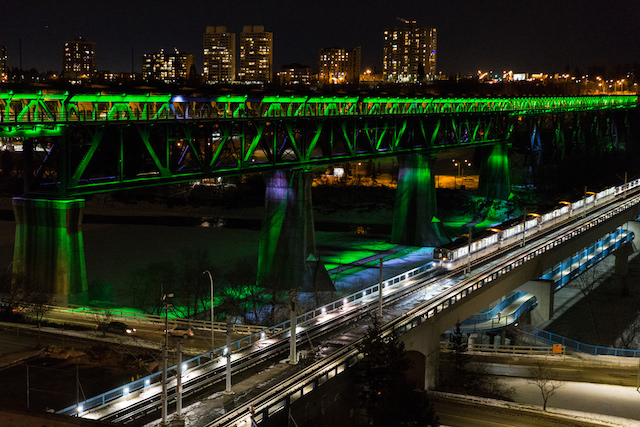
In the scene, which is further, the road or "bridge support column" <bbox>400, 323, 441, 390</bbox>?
"bridge support column" <bbox>400, 323, 441, 390</bbox>

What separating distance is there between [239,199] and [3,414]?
10269cm

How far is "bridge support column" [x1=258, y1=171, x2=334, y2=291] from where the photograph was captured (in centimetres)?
6012

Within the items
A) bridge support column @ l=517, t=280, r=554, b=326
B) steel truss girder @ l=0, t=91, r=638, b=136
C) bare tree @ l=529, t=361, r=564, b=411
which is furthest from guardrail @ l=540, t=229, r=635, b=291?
bare tree @ l=529, t=361, r=564, b=411

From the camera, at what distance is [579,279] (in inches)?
3125

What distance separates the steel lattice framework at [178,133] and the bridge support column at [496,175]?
56.6 ft

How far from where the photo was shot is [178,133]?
53.6 meters

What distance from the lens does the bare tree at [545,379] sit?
40397 millimetres

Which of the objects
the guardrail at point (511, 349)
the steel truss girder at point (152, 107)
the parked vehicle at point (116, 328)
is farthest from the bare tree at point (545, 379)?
the steel truss girder at point (152, 107)

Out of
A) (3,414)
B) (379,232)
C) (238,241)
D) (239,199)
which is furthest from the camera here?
(239,199)

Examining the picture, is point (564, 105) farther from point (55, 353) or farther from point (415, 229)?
point (55, 353)

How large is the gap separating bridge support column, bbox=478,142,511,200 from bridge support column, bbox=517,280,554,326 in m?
47.0

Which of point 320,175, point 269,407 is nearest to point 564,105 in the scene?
point 320,175

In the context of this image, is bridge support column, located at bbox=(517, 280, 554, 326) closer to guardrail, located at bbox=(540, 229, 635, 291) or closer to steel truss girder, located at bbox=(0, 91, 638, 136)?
guardrail, located at bbox=(540, 229, 635, 291)

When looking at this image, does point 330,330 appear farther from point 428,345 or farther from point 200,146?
point 200,146
